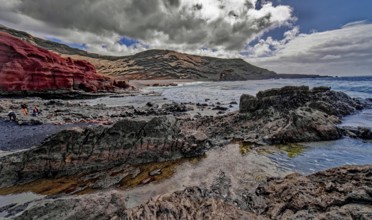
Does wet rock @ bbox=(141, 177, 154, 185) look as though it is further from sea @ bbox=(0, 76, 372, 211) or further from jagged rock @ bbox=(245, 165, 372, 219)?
jagged rock @ bbox=(245, 165, 372, 219)

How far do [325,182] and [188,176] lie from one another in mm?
4301

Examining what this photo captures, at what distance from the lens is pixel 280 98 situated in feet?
59.0

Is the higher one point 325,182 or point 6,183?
point 325,182

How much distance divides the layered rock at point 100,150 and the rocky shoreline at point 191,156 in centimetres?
3

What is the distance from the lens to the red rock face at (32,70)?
127 ft

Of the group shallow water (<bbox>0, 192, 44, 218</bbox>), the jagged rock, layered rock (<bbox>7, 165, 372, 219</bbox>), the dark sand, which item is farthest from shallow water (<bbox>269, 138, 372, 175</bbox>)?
the dark sand

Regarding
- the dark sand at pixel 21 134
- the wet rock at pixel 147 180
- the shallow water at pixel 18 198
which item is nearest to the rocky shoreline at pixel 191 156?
the shallow water at pixel 18 198

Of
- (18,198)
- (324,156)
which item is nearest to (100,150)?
(18,198)

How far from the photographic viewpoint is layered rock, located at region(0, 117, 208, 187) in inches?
A: 333

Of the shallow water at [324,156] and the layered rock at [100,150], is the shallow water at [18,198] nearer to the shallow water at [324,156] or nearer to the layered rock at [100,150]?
the layered rock at [100,150]

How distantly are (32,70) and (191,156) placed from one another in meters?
42.0

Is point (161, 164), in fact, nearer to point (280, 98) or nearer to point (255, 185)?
point (255, 185)

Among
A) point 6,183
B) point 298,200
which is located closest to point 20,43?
point 6,183

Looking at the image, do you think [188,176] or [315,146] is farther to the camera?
[315,146]
